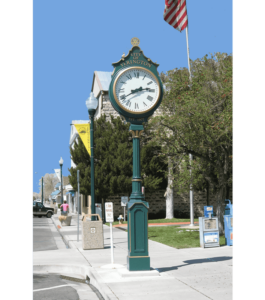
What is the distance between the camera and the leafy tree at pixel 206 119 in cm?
1521

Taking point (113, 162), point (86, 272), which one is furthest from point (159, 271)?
point (113, 162)

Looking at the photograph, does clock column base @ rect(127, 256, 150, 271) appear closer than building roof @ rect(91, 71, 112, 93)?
Yes

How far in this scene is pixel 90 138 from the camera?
16.2 m

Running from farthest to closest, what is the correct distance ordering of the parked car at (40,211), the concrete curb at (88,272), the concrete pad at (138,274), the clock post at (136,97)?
the parked car at (40,211) < the clock post at (136,97) < the concrete pad at (138,274) < the concrete curb at (88,272)

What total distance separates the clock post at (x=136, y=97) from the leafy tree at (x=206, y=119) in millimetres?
5874

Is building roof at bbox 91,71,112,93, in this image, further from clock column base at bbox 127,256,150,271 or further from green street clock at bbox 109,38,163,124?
clock column base at bbox 127,256,150,271

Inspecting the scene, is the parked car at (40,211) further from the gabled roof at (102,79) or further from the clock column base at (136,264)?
the clock column base at (136,264)

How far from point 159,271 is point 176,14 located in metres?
18.9

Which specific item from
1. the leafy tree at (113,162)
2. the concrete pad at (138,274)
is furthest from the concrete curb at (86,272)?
the leafy tree at (113,162)

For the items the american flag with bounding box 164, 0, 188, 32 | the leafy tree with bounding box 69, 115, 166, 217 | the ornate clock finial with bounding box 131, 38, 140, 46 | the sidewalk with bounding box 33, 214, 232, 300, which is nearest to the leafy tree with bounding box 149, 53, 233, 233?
the sidewalk with bounding box 33, 214, 232, 300

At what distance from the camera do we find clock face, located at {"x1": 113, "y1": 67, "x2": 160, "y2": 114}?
29.9 feet

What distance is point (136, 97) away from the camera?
30.2ft

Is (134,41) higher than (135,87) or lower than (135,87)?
higher

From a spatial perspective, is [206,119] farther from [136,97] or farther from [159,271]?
[159,271]
